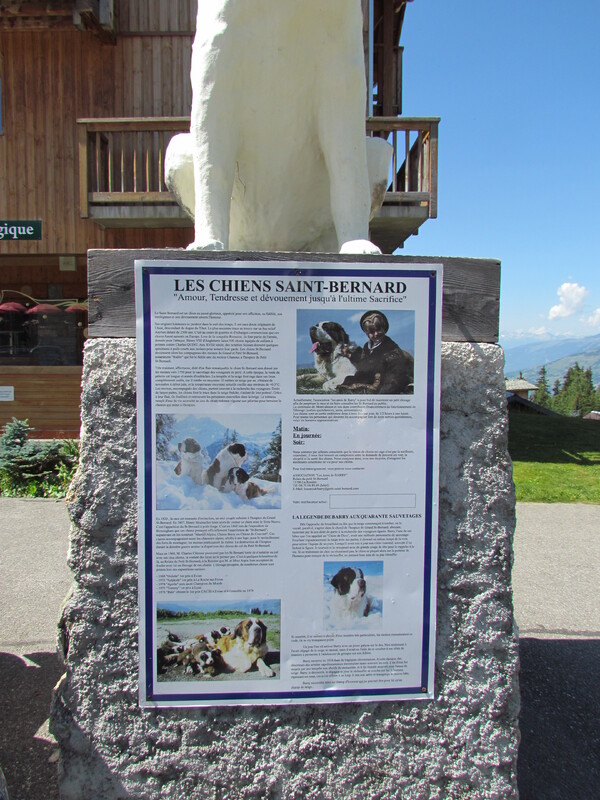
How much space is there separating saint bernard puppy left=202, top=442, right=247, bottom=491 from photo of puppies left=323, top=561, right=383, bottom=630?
1.35ft

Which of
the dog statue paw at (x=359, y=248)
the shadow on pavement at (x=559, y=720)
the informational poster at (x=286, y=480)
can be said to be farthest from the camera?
the shadow on pavement at (x=559, y=720)

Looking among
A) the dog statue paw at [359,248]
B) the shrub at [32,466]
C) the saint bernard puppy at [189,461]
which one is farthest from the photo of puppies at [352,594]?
Result: the shrub at [32,466]

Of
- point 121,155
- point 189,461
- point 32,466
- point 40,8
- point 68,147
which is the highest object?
point 40,8

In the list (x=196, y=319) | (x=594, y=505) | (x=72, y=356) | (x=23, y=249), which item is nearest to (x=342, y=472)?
(x=196, y=319)

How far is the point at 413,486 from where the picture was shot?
1.80 metres

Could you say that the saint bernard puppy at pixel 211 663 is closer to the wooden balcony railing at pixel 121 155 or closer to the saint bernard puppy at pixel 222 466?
the saint bernard puppy at pixel 222 466

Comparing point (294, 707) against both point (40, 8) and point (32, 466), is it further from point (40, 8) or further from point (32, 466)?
point (40, 8)

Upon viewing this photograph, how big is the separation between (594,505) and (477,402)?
18.3 ft

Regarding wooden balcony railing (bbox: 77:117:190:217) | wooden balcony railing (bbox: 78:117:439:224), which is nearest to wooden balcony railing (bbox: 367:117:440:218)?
wooden balcony railing (bbox: 78:117:439:224)

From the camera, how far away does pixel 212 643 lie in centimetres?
177

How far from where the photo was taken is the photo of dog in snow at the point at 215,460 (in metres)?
1.75

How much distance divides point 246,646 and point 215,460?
580 millimetres

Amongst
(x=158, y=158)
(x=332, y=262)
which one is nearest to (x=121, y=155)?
(x=158, y=158)

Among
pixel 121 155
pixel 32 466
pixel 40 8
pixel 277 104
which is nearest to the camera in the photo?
pixel 277 104
